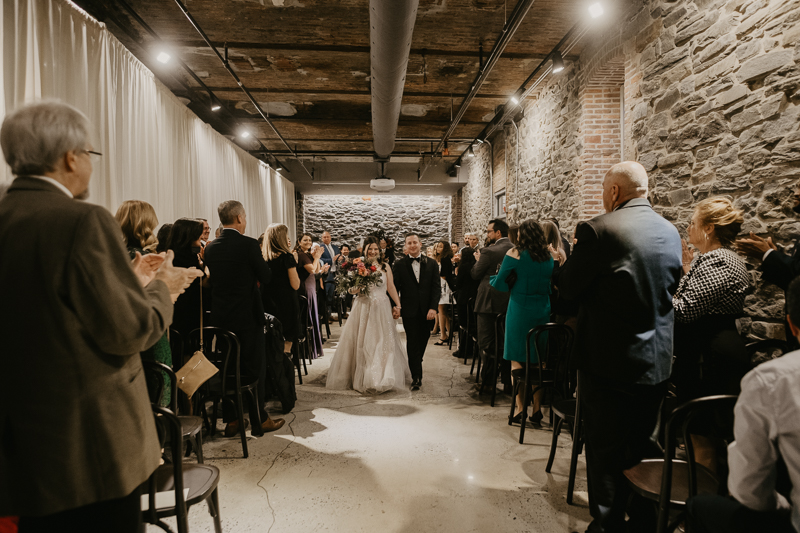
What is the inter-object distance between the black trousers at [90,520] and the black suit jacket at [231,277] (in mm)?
2117

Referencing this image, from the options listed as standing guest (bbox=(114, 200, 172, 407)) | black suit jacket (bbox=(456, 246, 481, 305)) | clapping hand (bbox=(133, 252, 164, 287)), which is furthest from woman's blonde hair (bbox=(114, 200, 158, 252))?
black suit jacket (bbox=(456, 246, 481, 305))

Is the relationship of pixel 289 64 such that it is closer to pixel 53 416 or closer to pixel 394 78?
pixel 394 78

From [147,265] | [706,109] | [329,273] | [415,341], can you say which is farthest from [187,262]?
[329,273]

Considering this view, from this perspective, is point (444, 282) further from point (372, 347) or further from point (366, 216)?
point (366, 216)

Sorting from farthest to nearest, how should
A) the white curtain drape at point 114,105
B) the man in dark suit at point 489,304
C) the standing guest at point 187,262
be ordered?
→ 1. the man in dark suit at point 489,304
2. the standing guest at point 187,262
3. the white curtain drape at point 114,105

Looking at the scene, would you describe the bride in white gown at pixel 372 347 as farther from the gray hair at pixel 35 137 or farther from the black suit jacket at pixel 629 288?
the gray hair at pixel 35 137

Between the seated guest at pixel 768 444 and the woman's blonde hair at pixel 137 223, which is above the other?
the woman's blonde hair at pixel 137 223

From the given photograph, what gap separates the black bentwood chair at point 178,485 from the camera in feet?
5.03

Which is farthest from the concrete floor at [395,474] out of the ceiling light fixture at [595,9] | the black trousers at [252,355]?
the ceiling light fixture at [595,9]

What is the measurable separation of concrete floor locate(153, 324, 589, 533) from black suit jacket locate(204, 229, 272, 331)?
98 centimetres

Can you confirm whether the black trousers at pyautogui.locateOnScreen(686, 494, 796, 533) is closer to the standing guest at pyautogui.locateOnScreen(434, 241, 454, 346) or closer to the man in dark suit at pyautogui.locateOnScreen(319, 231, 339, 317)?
the standing guest at pyautogui.locateOnScreen(434, 241, 454, 346)

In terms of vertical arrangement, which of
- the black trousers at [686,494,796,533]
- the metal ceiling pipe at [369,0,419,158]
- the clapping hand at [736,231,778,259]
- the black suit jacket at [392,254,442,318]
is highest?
the metal ceiling pipe at [369,0,419,158]

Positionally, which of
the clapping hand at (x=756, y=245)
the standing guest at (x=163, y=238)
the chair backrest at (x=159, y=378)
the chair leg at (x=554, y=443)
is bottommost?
the chair leg at (x=554, y=443)

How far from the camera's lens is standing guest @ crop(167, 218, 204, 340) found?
307 cm
